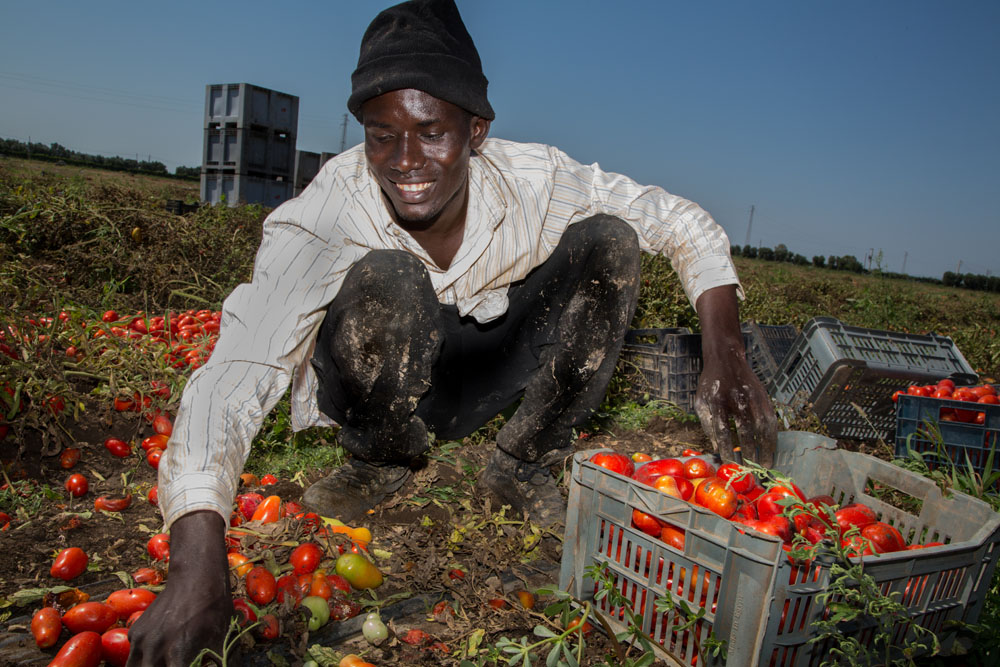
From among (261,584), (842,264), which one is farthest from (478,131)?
(842,264)

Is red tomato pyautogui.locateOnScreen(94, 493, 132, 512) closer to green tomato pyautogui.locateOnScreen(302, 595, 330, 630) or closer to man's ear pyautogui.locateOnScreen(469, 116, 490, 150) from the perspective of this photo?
green tomato pyautogui.locateOnScreen(302, 595, 330, 630)

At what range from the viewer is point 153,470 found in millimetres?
2771

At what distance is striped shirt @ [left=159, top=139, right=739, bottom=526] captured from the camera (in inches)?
62.6

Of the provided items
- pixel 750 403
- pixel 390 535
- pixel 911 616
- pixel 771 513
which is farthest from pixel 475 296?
pixel 911 616

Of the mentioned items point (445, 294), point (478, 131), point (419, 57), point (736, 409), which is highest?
point (419, 57)

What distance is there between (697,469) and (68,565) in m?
1.86

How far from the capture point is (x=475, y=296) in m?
2.57

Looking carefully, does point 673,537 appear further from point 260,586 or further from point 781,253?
point 781,253

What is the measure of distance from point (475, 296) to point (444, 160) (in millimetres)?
566

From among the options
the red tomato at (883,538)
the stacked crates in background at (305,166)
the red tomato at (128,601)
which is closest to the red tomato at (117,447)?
the red tomato at (128,601)

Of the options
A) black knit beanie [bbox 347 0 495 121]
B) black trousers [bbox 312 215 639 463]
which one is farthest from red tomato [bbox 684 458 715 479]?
black knit beanie [bbox 347 0 495 121]

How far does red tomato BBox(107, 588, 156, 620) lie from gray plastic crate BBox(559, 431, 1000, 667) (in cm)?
112

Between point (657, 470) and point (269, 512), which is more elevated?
point (657, 470)

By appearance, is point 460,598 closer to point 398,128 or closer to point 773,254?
point 398,128
